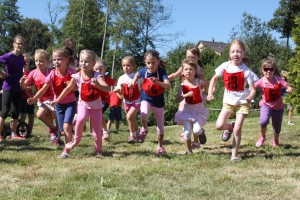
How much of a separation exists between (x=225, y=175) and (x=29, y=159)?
302 cm

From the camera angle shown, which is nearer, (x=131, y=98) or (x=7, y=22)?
(x=131, y=98)

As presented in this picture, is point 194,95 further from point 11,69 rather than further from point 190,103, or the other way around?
point 11,69

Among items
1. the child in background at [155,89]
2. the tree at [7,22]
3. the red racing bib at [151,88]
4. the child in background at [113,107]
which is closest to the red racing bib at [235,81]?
the child in background at [155,89]

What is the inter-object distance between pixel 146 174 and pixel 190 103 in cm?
202

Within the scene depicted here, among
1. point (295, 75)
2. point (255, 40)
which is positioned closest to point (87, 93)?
point (295, 75)

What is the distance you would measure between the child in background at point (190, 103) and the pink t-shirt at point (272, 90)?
4.94ft

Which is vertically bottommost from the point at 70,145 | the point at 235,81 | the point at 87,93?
the point at 70,145

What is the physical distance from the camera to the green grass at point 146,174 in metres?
4.38

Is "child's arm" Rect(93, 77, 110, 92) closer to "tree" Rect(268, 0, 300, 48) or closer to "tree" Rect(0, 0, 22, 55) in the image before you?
"tree" Rect(268, 0, 300, 48)

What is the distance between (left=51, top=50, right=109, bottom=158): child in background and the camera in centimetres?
643

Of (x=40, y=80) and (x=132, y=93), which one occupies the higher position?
(x=40, y=80)

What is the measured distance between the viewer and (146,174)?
5.25 meters

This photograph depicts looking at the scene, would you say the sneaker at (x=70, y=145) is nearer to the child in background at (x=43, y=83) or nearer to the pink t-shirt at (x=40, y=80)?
the child in background at (x=43, y=83)

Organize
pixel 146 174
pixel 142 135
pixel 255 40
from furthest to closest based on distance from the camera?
pixel 255 40 < pixel 142 135 < pixel 146 174
